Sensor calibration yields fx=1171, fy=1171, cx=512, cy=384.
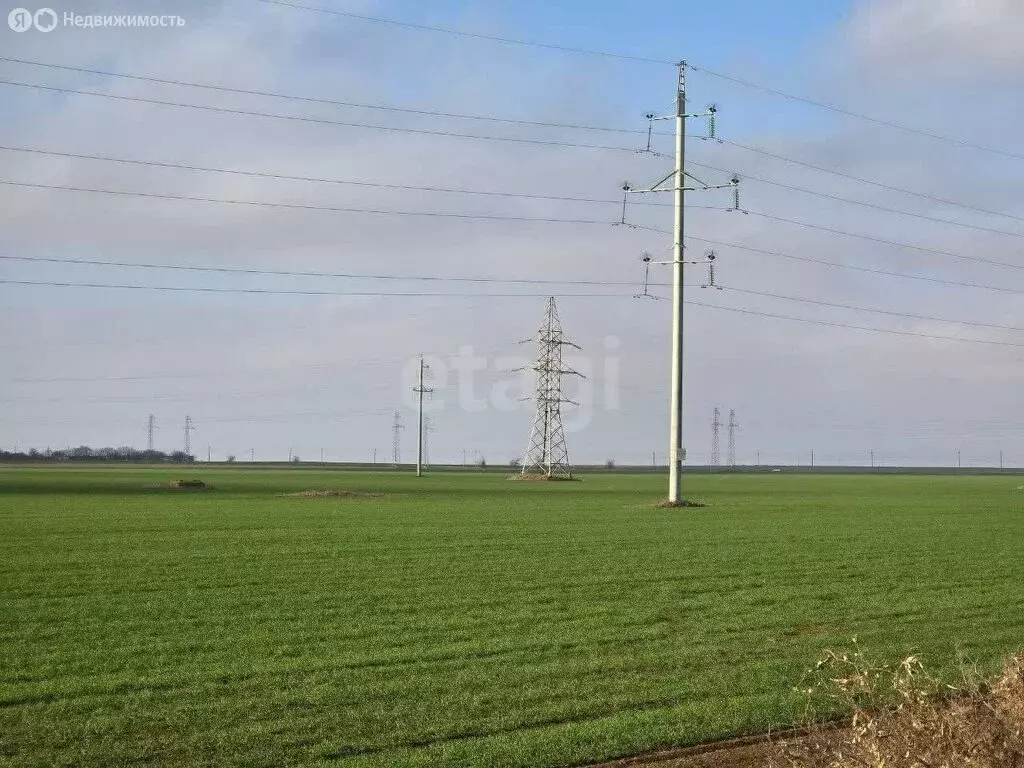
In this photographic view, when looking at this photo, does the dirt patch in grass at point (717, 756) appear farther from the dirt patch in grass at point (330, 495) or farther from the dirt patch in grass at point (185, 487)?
the dirt patch in grass at point (185, 487)

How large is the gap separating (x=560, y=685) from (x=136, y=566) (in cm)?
1115

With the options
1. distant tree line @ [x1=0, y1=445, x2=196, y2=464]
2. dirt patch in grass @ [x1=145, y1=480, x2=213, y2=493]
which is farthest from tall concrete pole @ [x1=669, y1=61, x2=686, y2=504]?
distant tree line @ [x1=0, y1=445, x2=196, y2=464]

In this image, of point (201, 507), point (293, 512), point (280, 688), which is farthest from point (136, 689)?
point (201, 507)

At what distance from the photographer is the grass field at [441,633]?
28.3 feet

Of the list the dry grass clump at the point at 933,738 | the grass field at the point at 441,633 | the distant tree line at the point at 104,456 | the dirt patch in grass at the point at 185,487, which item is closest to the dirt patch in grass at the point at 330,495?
the dirt patch in grass at the point at 185,487

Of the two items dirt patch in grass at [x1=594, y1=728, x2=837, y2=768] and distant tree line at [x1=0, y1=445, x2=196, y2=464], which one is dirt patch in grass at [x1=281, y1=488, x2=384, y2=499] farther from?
distant tree line at [x1=0, y1=445, x2=196, y2=464]

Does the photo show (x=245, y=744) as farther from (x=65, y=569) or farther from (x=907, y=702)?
(x=65, y=569)

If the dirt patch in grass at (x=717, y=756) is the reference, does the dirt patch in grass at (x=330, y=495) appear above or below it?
above

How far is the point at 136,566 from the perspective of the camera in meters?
19.3

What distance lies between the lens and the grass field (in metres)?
8.63

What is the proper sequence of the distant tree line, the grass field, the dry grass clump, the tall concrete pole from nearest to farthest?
1. the dry grass clump
2. the grass field
3. the tall concrete pole
4. the distant tree line

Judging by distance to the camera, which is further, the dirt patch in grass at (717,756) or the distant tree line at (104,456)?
the distant tree line at (104,456)

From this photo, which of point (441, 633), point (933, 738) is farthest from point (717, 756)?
point (441, 633)

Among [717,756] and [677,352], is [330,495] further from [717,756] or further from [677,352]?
[717,756]
